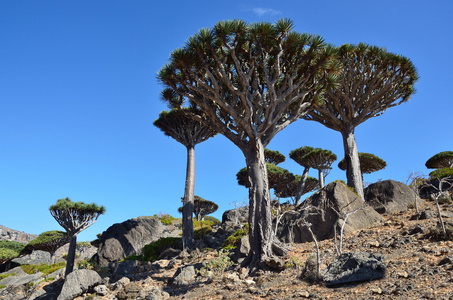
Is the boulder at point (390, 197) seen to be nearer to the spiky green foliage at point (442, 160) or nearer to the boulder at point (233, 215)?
the boulder at point (233, 215)

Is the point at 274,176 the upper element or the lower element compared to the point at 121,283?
upper

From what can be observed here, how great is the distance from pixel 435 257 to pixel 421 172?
5.42m

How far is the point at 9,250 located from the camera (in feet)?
91.3

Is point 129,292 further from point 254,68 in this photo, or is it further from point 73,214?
point 73,214

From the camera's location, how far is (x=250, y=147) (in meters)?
10.7

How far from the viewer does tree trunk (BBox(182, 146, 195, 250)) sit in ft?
51.6

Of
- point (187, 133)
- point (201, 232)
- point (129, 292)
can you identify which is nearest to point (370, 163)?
point (201, 232)

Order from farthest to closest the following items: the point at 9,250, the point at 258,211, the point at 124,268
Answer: the point at 9,250
the point at 124,268
the point at 258,211

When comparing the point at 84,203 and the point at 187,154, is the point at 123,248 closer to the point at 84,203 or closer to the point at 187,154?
the point at 84,203

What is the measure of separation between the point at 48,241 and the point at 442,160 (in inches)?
1333

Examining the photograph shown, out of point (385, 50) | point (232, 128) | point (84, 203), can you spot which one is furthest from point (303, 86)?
point (84, 203)

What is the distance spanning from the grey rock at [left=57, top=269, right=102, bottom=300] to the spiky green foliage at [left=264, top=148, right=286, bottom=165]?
835 inches

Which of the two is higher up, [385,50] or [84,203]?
[385,50]

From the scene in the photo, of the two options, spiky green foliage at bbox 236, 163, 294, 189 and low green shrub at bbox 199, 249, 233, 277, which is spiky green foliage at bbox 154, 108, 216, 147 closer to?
low green shrub at bbox 199, 249, 233, 277
